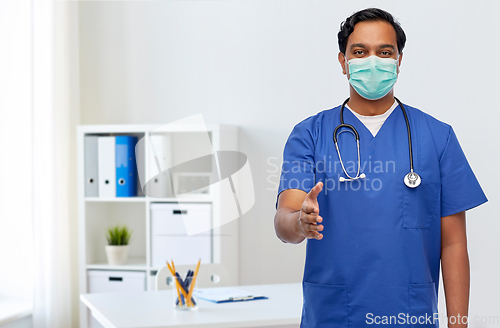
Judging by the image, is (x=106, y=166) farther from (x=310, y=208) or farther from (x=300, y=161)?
(x=310, y=208)

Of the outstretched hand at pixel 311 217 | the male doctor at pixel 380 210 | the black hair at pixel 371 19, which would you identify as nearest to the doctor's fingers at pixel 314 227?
the outstretched hand at pixel 311 217

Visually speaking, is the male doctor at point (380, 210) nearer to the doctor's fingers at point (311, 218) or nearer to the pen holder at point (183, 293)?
the doctor's fingers at point (311, 218)

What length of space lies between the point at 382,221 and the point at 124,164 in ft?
7.17

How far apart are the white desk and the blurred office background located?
0.93m

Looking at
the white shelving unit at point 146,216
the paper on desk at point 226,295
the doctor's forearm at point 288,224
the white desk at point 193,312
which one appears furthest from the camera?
the white shelving unit at point 146,216

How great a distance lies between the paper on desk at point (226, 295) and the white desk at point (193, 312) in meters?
0.03

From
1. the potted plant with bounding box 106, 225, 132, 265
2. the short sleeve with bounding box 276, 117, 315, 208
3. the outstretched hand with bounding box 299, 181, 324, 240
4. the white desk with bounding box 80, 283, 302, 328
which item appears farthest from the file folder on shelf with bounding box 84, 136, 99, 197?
the outstretched hand with bounding box 299, 181, 324, 240

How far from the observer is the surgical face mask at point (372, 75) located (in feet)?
4.03

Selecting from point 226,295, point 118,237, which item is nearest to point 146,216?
point 118,237

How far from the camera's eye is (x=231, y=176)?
312 centimetres

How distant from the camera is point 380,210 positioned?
118 centimetres

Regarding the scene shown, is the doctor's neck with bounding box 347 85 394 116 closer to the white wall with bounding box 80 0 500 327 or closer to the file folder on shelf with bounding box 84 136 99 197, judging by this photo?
the white wall with bounding box 80 0 500 327

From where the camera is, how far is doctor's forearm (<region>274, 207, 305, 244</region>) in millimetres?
1109

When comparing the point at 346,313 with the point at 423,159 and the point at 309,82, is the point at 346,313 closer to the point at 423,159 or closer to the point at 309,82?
the point at 423,159
